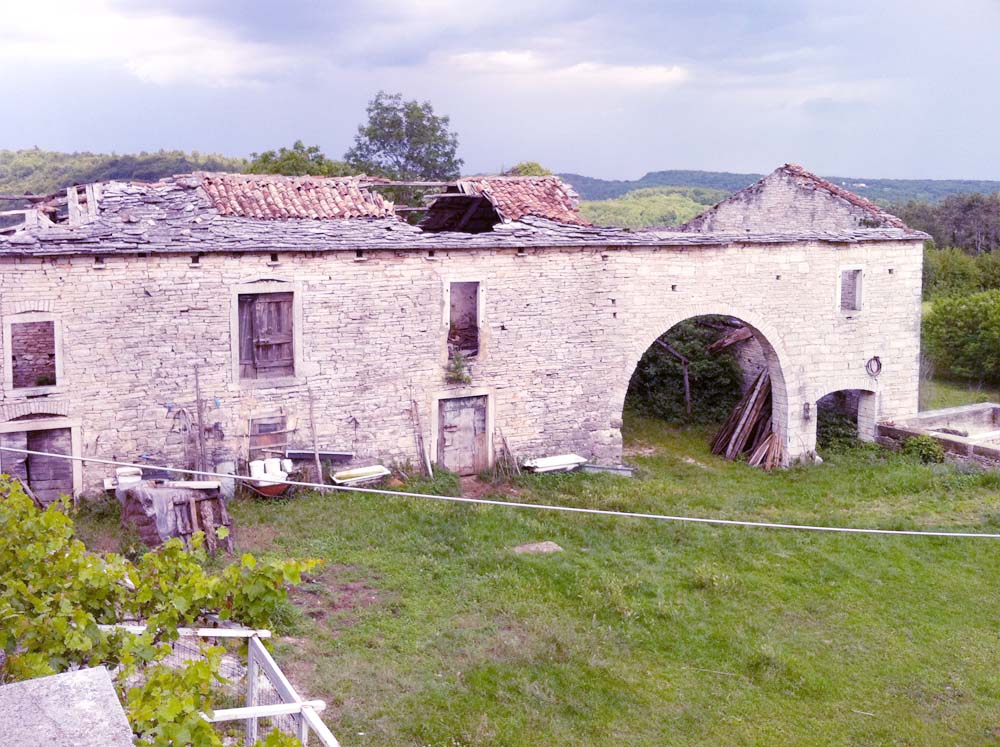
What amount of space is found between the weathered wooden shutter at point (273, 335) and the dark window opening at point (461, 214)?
4.75 m

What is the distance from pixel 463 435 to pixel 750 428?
6.26m

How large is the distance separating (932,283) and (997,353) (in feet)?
43.4

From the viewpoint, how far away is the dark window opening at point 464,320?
1658 centimetres

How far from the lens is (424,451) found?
16.2m

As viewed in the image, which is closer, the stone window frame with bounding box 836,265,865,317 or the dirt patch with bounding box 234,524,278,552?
the dirt patch with bounding box 234,524,278,552

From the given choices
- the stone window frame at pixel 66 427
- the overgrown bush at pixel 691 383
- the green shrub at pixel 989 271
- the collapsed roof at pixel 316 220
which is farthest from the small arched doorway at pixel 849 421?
the green shrub at pixel 989 271

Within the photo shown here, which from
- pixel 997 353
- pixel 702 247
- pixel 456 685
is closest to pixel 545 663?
pixel 456 685

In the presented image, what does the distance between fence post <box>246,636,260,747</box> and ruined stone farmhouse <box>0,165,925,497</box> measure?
7.85 m

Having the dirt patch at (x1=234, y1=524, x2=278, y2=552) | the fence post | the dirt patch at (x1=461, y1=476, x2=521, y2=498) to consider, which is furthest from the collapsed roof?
the fence post

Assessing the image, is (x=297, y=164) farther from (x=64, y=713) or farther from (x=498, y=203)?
(x=64, y=713)

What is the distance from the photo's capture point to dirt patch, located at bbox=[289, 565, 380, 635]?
35.3ft

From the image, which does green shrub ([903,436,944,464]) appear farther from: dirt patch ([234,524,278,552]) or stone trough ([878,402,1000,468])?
dirt patch ([234,524,278,552])

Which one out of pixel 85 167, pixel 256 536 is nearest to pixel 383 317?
pixel 256 536

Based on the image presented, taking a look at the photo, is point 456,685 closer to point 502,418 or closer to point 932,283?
point 502,418
